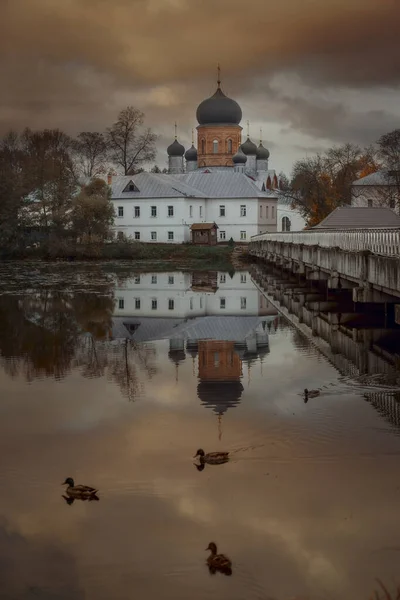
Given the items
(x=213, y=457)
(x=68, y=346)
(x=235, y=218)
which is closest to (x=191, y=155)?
(x=235, y=218)

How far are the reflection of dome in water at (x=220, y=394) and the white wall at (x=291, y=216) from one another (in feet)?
240

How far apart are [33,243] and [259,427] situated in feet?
184

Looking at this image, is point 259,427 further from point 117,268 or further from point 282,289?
point 117,268

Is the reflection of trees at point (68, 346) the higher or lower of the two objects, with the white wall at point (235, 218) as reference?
lower

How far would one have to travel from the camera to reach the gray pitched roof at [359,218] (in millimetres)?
45969

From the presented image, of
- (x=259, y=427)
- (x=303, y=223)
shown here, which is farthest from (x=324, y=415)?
(x=303, y=223)

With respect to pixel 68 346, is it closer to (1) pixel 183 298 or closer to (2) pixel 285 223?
(1) pixel 183 298

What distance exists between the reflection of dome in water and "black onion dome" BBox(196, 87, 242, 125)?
7751 cm

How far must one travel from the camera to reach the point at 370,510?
8.87 meters

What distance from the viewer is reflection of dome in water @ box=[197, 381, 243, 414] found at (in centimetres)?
1342

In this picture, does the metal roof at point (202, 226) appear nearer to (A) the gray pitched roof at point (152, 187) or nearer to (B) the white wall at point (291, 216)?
(A) the gray pitched roof at point (152, 187)

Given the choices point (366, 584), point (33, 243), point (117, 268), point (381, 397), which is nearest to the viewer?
point (366, 584)

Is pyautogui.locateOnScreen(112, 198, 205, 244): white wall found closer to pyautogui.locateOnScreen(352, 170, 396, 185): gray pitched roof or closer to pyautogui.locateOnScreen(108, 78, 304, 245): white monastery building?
pyautogui.locateOnScreen(108, 78, 304, 245): white monastery building

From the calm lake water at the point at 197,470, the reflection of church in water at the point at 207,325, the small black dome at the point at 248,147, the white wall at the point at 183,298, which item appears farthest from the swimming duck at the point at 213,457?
the small black dome at the point at 248,147
